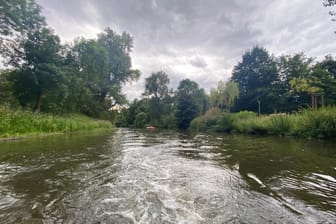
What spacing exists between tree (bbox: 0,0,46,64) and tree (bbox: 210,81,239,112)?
2129cm

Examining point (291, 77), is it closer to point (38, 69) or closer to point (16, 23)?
point (38, 69)

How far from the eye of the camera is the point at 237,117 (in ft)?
56.1

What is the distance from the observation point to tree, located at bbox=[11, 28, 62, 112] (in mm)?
14998

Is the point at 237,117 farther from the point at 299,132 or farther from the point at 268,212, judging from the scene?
the point at 268,212

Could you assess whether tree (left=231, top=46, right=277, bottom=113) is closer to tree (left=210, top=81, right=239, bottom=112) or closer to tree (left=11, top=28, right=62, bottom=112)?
tree (left=210, top=81, right=239, bottom=112)

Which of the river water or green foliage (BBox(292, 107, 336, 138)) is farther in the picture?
green foliage (BBox(292, 107, 336, 138))

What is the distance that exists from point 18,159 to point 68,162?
121 cm

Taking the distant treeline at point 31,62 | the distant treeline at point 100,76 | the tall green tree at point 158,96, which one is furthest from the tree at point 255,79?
the distant treeline at point 31,62

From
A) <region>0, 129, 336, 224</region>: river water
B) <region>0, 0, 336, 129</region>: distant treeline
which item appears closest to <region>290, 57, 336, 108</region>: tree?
<region>0, 0, 336, 129</region>: distant treeline

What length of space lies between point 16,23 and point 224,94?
23504 mm

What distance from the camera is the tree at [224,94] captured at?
26344mm

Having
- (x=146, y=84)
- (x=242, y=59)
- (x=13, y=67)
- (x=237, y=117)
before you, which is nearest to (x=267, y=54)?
(x=242, y=59)

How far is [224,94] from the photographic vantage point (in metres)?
27.1

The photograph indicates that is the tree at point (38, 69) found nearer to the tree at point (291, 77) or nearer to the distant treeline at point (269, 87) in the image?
the distant treeline at point (269, 87)
